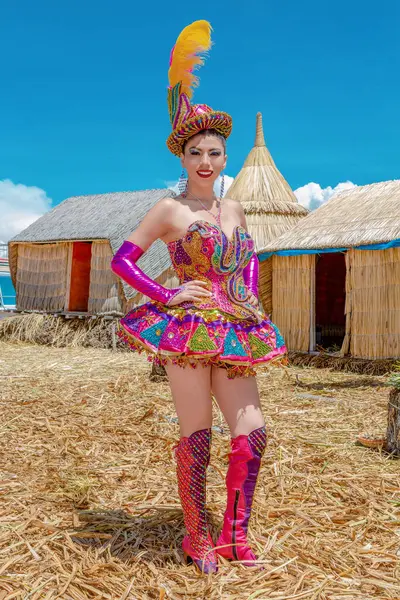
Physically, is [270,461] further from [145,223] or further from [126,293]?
[126,293]

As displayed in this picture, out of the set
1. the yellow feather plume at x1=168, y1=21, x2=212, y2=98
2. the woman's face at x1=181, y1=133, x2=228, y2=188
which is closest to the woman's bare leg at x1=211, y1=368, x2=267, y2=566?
the woman's face at x1=181, y1=133, x2=228, y2=188

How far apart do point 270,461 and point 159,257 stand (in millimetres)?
10220

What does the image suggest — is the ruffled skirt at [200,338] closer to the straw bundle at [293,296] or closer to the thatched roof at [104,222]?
the straw bundle at [293,296]

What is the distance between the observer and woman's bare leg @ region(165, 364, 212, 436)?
2.78m

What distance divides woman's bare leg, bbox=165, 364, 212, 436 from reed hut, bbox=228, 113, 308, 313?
10.9 m

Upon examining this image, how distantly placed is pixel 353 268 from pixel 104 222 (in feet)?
23.4

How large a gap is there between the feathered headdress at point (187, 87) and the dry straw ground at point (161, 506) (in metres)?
2.12

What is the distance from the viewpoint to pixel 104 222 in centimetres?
1522

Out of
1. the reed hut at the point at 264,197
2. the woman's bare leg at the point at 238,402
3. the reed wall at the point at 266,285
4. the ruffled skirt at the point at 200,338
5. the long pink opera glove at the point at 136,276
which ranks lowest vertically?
the woman's bare leg at the point at 238,402

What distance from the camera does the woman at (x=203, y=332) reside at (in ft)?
9.04

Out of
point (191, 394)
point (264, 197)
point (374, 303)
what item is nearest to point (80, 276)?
point (264, 197)

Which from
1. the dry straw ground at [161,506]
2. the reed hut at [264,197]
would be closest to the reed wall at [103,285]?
the reed hut at [264,197]

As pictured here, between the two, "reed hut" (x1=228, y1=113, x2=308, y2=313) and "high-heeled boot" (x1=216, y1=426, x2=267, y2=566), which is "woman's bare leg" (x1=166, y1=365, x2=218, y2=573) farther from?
"reed hut" (x1=228, y1=113, x2=308, y2=313)

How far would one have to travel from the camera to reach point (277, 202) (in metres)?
14.3
